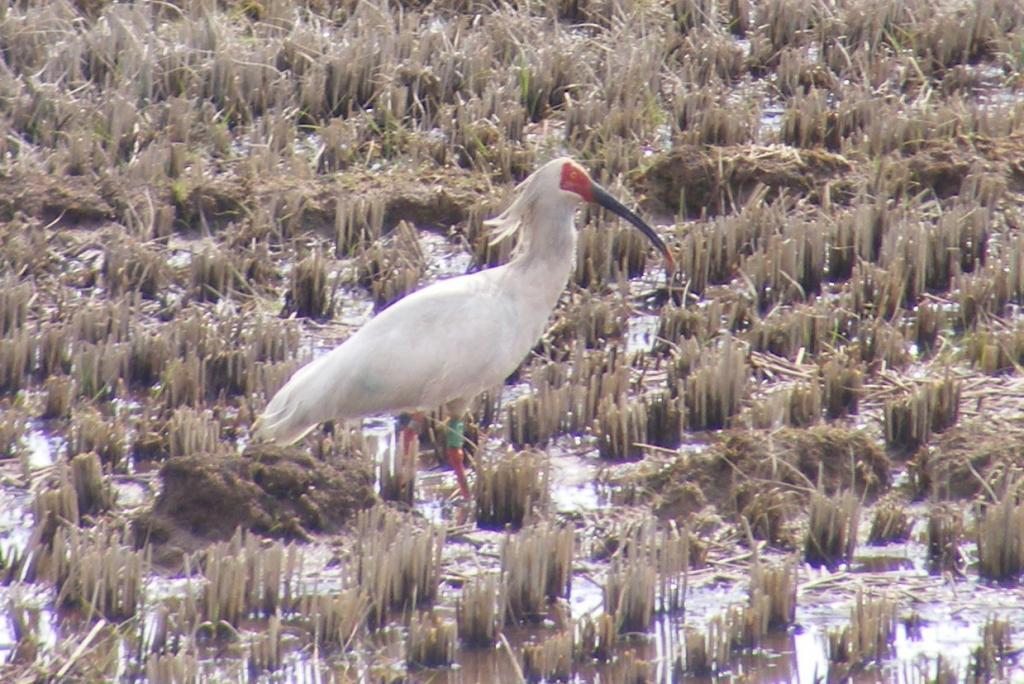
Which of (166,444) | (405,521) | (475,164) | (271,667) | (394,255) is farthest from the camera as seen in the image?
(475,164)

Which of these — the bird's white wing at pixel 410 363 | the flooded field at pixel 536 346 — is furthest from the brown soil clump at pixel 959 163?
the bird's white wing at pixel 410 363

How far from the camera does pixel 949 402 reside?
7703 mm

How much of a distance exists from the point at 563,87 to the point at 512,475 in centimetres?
491

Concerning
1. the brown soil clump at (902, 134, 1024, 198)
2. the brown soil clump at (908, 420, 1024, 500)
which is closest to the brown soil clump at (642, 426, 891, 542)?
the brown soil clump at (908, 420, 1024, 500)

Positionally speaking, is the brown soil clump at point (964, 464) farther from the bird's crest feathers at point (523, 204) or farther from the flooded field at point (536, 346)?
the bird's crest feathers at point (523, 204)

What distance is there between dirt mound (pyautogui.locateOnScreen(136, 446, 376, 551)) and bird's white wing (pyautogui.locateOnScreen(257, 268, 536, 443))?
298 millimetres

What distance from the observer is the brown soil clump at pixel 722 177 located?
1019 centimetres

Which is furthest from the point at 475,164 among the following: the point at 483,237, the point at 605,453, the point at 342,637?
the point at 342,637

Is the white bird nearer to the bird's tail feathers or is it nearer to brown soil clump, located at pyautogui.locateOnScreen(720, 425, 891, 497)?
the bird's tail feathers

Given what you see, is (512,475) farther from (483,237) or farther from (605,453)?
(483,237)

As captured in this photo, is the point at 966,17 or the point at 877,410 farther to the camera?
the point at 966,17

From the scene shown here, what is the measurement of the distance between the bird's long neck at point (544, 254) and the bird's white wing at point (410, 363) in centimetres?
14

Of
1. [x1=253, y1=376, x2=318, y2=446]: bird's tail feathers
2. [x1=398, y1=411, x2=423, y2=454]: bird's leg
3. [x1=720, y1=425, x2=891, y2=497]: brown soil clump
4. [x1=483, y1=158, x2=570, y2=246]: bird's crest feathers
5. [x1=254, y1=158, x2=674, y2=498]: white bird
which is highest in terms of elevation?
[x1=483, y1=158, x2=570, y2=246]: bird's crest feathers

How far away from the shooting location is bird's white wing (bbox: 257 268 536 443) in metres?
7.31
